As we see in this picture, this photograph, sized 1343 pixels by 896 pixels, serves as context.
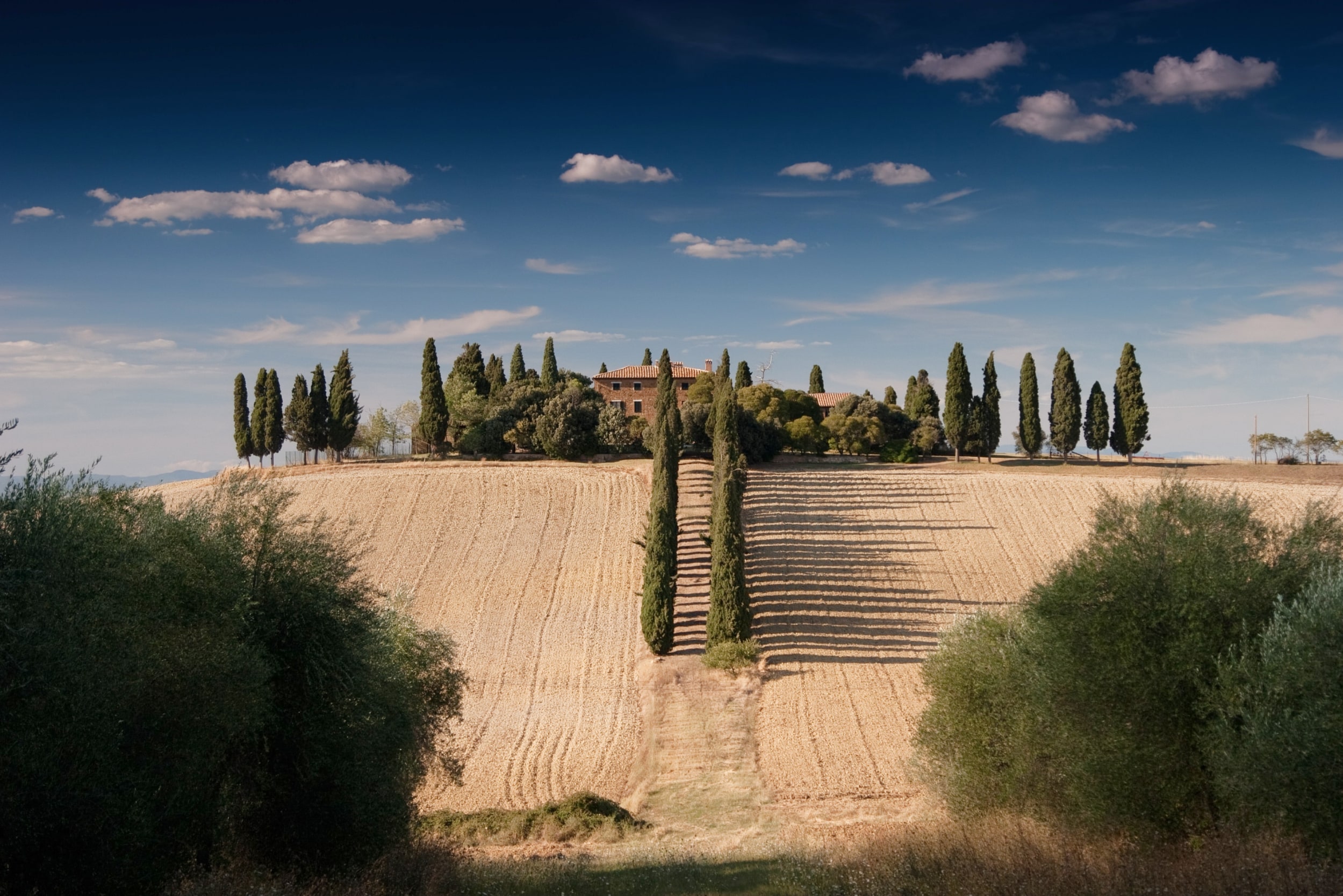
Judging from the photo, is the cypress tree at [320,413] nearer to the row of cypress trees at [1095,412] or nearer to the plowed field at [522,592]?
the plowed field at [522,592]

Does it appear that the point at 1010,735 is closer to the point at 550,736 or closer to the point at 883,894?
the point at 883,894

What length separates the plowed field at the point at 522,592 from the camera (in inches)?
1081

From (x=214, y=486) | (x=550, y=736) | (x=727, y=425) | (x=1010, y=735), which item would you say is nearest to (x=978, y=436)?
(x=727, y=425)

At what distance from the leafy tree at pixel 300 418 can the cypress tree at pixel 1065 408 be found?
5571 centimetres

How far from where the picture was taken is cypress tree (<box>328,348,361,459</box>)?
68.2 m

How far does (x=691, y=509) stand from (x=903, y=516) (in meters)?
11.9

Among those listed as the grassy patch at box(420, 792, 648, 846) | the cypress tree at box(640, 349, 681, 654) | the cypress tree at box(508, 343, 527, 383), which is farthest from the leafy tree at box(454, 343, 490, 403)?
the grassy patch at box(420, 792, 648, 846)

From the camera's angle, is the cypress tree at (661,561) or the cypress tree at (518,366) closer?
the cypress tree at (661,561)

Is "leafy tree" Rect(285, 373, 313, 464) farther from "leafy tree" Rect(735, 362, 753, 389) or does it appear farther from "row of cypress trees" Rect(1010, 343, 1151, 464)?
"row of cypress trees" Rect(1010, 343, 1151, 464)

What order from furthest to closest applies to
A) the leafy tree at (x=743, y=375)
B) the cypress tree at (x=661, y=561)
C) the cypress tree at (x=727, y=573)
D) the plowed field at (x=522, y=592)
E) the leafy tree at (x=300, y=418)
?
the leafy tree at (x=743, y=375) → the leafy tree at (x=300, y=418) → the cypress tree at (x=661, y=561) → the cypress tree at (x=727, y=573) → the plowed field at (x=522, y=592)

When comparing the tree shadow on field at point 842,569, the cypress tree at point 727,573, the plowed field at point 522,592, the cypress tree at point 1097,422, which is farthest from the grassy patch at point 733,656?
the cypress tree at point 1097,422

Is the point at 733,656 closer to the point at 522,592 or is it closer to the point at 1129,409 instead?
the point at 522,592

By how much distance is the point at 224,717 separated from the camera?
13.9 m

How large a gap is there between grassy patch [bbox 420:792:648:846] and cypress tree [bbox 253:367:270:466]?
2082 inches
